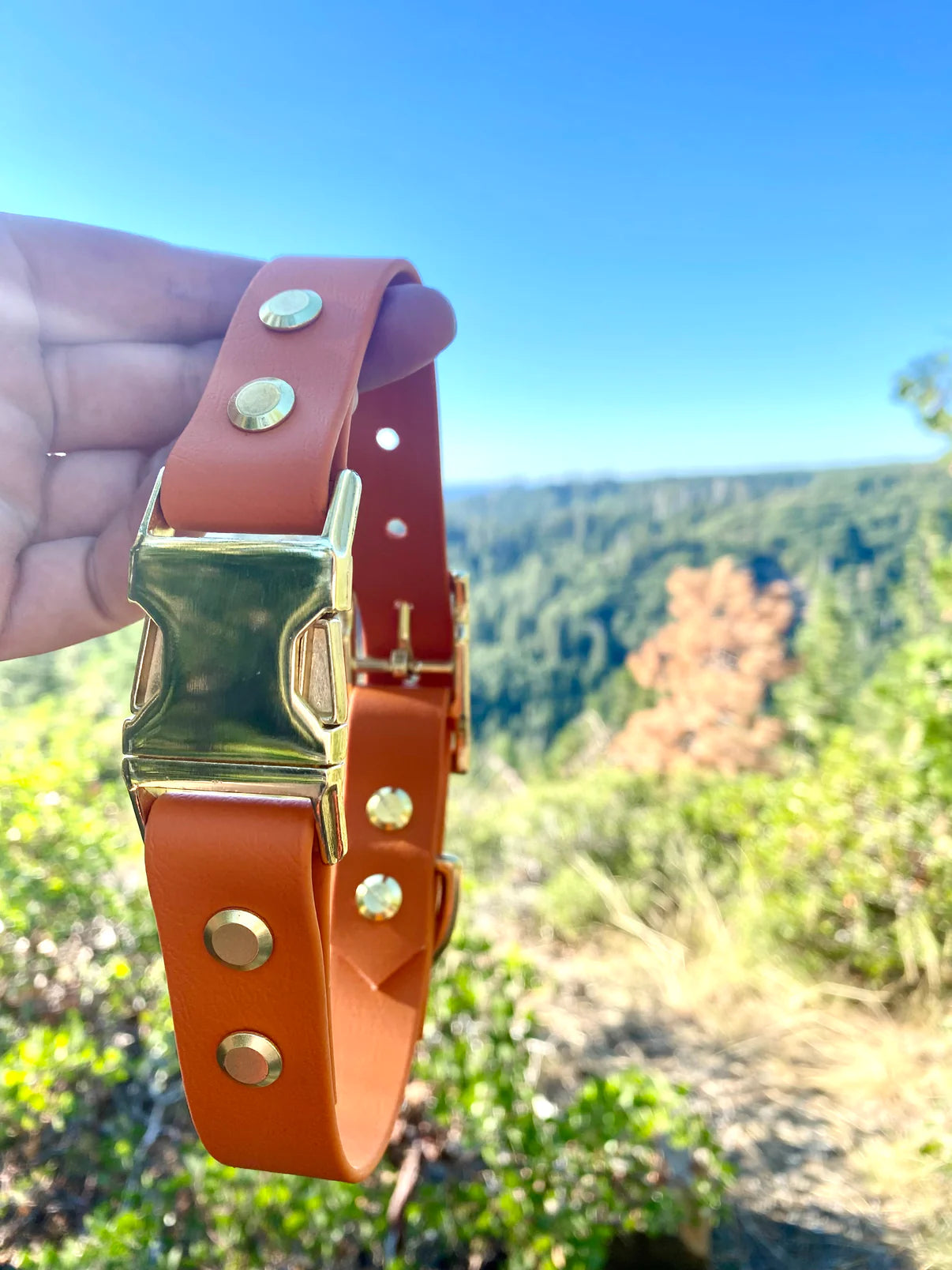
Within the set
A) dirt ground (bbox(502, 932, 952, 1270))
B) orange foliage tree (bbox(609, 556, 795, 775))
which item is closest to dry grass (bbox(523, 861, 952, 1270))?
dirt ground (bbox(502, 932, 952, 1270))

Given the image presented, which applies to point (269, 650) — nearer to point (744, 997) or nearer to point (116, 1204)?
point (116, 1204)

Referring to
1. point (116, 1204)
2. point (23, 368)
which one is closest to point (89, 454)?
point (23, 368)

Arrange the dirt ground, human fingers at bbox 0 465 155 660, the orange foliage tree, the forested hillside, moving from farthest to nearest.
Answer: the forested hillside → the orange foliage tree → the dirt ground → human fingers at bbox 0 465 155 660

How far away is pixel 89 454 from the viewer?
58 centimetres

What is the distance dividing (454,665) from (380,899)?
23 cm

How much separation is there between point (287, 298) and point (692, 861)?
111 inches

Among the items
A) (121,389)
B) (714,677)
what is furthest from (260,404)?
(714,677)

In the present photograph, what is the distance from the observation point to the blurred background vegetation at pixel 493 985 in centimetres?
84

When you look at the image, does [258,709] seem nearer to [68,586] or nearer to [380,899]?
[68,586]

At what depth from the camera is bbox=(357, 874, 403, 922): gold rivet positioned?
700 millimetres

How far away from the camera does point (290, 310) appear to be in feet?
1.49

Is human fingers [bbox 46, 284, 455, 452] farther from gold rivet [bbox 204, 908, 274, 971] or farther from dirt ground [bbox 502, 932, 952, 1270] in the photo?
dirt ground [bbox 502, 932, 952, 1270]

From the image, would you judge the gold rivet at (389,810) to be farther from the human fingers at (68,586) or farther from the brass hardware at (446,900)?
the human fingers at (68,586)

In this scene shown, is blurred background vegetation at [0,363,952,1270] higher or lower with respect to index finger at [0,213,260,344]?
lower
